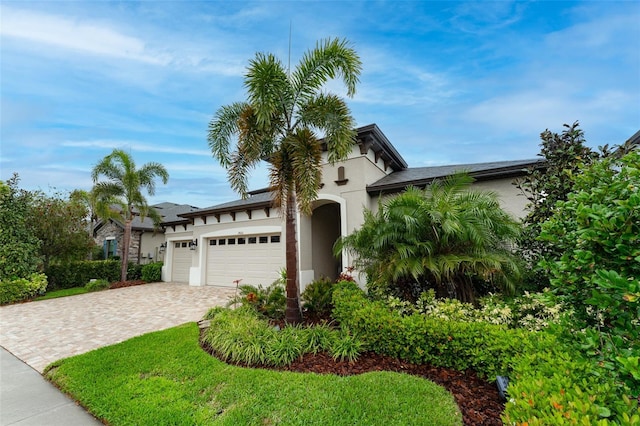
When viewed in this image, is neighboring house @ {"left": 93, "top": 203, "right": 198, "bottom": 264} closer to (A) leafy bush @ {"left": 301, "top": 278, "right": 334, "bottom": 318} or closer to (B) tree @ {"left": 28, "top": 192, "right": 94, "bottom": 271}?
(B) tree @ {"left": 28, "top": 192, "right": 94, "bottom": 271}

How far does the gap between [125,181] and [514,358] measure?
17.8 meters

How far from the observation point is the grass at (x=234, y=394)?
124 inches

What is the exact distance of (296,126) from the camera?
6.41 meters

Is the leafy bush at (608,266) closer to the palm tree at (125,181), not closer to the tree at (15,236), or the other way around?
the tree at (15,236)

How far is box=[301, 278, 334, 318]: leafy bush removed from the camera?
704 cm

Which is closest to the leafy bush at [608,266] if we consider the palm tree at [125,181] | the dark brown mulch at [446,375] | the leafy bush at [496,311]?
the dark brown mulch at [446,375]

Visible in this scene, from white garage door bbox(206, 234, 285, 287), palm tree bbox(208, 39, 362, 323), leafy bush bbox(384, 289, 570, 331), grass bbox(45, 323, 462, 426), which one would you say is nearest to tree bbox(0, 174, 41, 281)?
white garage door bbox(206, 234, 285, 287)

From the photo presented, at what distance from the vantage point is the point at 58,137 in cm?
1162

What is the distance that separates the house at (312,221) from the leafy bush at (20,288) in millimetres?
5620

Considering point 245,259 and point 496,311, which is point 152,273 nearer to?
point 245,259

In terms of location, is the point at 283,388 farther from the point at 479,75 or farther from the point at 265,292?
the point at 479,75

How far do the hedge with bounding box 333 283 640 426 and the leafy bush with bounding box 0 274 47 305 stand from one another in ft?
44.4

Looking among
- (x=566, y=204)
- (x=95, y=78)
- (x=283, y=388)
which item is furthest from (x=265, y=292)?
(x=95, y=78)

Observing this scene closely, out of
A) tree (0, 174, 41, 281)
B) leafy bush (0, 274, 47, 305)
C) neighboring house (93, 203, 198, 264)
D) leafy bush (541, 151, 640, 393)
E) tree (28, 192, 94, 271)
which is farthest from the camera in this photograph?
neighboring house (93, 203, 198, 264)
